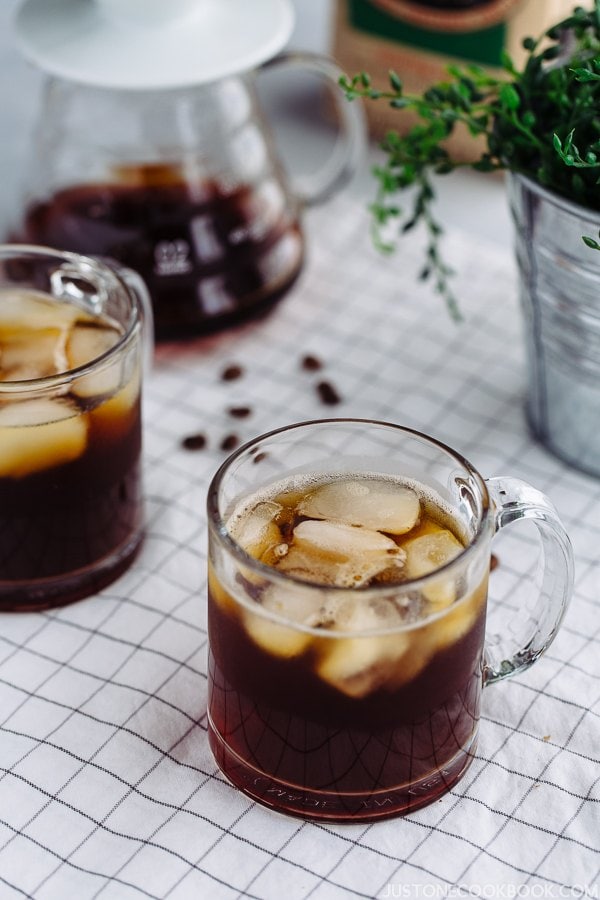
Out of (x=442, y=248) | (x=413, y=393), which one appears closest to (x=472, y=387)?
(x=413, y=393)

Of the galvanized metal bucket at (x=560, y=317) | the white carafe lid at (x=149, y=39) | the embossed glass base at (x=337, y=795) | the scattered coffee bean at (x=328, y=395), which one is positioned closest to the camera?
the embossed glass base at (x=337, y=795)

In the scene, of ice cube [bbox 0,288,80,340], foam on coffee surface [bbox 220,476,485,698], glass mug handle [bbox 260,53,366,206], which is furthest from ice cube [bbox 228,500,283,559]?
glass mug handle [bbox 260,53,366,206]

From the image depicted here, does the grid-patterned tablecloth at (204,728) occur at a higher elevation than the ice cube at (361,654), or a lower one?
lower

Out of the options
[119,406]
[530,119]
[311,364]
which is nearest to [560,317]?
[530,119]

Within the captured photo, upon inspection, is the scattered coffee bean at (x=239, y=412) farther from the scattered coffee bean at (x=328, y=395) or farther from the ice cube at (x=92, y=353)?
the ice cube at (x=92, y=353)

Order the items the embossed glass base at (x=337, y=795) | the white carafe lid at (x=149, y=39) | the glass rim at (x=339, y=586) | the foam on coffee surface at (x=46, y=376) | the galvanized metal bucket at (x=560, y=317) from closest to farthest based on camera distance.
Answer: the glass rim at (x=339, y=586) < the embossed glass base at (x=337, y=795) < the foam on coffee surface at (x=46, y=376) < the galvanized metal bucket at (x=560, y=317) < the white carafe lid at (x=149, y=39)

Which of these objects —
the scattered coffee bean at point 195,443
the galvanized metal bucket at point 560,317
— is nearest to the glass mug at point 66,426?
the scattered coffee bean at point 195,443

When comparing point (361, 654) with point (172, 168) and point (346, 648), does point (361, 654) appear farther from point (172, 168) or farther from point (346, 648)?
point (172, 168)

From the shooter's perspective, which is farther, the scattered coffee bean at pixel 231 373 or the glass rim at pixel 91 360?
the scattered coffee bean at pixel 231 373
